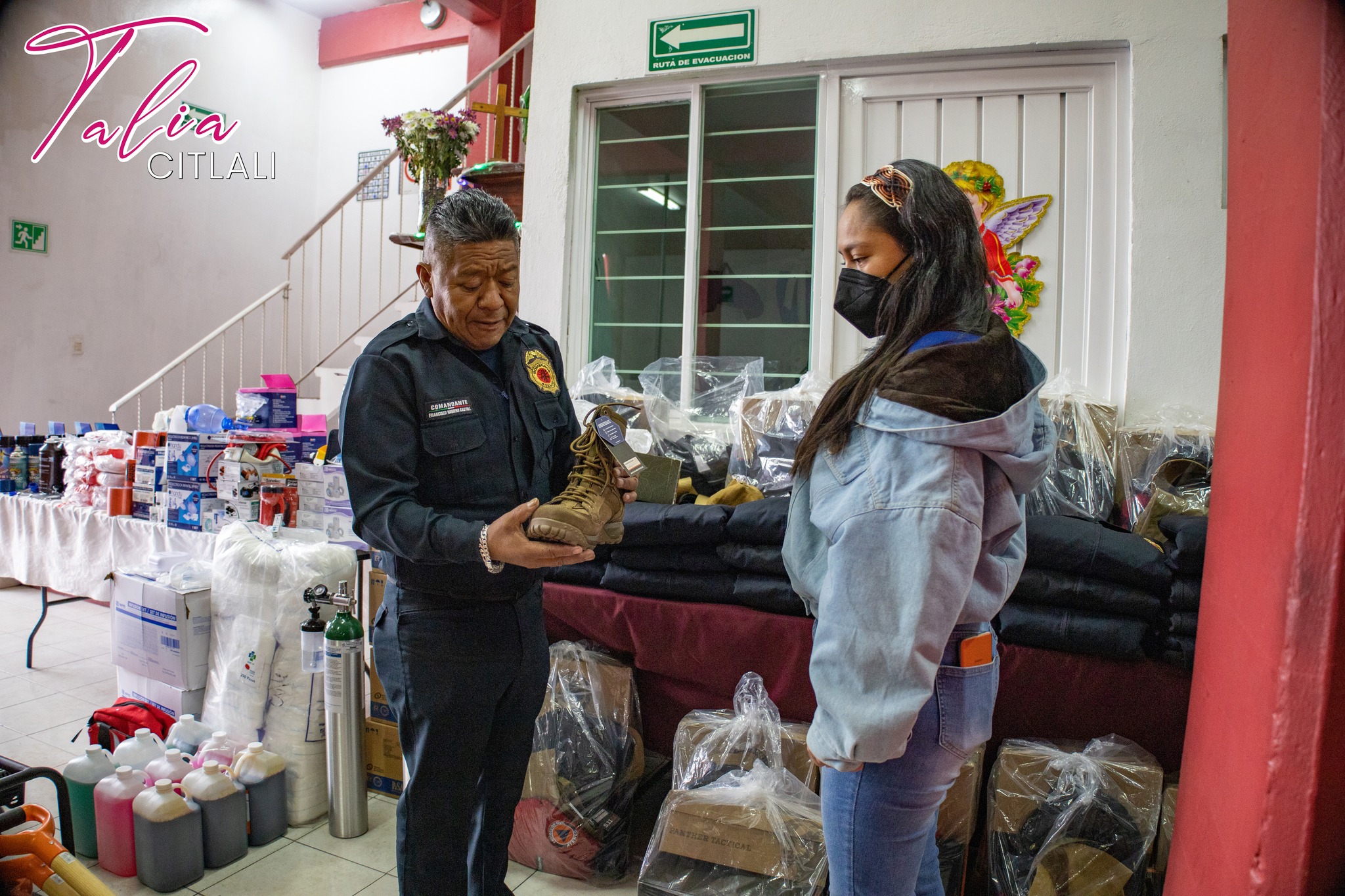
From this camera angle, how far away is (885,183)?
3.75ft

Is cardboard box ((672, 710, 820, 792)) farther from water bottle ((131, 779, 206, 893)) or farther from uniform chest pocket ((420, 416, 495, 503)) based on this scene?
water bottle ((131, 779, 206, 893))

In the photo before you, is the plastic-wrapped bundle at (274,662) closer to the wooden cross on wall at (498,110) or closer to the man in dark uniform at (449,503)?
the man in dark uniform at (449,503)

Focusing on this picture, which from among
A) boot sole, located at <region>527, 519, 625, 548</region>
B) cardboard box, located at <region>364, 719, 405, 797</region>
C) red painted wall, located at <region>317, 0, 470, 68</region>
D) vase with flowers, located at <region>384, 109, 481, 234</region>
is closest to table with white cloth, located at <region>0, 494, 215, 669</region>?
cardboard box, located at <region>364, 719, 405, 797</region>

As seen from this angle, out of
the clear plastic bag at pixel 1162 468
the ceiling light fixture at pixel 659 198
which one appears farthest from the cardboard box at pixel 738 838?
the ceiling light fixture at pixel 659 198

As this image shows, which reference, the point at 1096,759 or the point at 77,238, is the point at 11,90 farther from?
the point at 1096,759

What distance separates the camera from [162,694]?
8.66 feet

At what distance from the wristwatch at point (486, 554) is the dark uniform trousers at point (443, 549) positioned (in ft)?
0.03

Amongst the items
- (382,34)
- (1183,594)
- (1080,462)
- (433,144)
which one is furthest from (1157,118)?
(382,34)

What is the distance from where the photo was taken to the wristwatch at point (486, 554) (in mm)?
1266

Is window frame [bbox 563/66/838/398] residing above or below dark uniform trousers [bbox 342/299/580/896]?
above

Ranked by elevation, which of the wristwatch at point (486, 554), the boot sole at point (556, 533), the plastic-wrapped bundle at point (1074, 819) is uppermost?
the boot sole at point (556, 533)

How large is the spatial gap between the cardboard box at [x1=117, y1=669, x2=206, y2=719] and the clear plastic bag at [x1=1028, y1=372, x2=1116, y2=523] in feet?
8.59

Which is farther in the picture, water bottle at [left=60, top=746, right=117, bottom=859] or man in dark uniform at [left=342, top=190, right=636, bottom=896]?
water bottle at [left=60, top=746, right=117, bottom=859]

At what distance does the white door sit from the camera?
290cm
